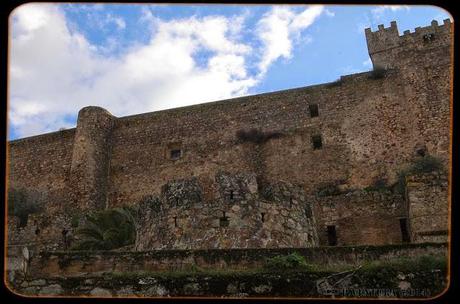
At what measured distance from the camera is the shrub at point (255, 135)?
86.1 feet

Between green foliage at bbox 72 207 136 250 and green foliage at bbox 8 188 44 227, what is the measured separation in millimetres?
6752

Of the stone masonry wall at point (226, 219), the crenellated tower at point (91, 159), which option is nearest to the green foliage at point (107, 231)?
the stone masonry wall at point (226, 219)

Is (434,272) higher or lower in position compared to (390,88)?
lower

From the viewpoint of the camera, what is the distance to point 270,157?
25.8 m

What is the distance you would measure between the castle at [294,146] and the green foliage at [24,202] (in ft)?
1.20

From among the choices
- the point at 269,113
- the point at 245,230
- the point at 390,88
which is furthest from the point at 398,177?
the point at 245,230

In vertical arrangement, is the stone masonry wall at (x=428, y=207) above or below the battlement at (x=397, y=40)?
below

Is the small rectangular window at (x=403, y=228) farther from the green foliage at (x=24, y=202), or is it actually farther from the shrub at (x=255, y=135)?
the green foliage at (x=24, y=202)

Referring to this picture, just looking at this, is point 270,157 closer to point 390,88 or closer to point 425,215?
point 390,88

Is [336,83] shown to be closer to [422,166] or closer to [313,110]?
[313,110]

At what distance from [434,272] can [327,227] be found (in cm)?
965

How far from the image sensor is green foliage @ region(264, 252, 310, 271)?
9.26 metres

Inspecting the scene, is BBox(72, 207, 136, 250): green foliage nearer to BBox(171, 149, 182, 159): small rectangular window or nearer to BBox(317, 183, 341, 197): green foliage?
BBox(171, 149, 182, 159): small rectangular window

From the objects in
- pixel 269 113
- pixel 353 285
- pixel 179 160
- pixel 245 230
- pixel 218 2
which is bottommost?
pixel 353 285
